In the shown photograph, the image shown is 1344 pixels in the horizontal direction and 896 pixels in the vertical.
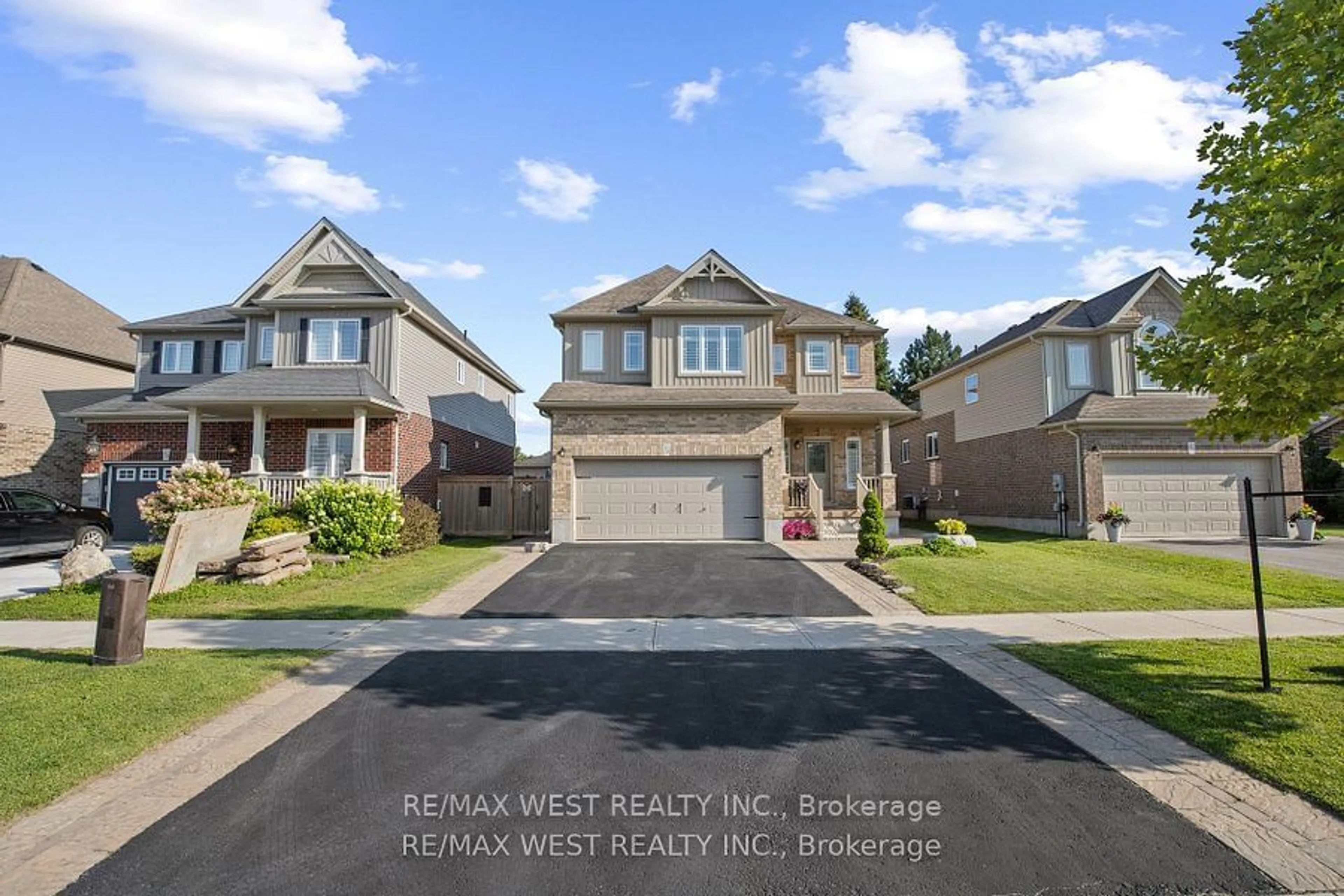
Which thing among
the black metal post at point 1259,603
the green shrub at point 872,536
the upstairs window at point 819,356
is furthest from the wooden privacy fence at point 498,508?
the black metal post at point 1259,603

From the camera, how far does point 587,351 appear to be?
21.8 meters

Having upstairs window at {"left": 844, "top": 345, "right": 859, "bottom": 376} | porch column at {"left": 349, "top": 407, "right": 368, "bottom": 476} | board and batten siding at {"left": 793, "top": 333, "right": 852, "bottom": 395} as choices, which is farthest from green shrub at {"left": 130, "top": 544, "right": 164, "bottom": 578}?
upstairs window at {"left": 844, "top": 345, "right": 859, "bottom": 376}

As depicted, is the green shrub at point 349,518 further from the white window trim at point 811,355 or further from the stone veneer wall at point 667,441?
the white window trim at point 811,355

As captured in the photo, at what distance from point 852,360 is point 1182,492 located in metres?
10.5

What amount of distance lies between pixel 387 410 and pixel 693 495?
883 cm

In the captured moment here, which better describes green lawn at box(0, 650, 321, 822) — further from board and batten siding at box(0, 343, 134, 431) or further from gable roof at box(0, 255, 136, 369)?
gable roof at box(0, 255, 136, 369)

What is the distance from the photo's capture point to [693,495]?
19109 millimetres

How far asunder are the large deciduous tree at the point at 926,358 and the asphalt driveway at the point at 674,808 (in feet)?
175

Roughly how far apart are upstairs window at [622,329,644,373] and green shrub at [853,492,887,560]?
30.3 feet

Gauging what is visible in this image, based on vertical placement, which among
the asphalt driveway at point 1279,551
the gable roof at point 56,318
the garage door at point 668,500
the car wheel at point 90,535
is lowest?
the asphalt driveway at point 1279,551

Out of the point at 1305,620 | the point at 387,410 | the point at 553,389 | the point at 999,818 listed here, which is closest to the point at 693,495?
the point at 553,389

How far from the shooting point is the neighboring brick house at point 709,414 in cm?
1900

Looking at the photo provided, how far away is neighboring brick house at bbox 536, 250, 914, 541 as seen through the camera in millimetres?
19000

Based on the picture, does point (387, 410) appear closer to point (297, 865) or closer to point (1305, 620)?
point (297, 865)
